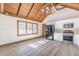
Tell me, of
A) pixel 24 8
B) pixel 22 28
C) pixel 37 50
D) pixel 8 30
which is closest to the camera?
pixel 37 50

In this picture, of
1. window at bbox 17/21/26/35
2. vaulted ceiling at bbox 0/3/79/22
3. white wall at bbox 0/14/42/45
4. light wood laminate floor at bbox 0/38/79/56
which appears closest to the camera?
light wood laminate floor at bbox 0/38/79/56

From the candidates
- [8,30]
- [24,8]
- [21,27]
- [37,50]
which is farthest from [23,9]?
[37,50]

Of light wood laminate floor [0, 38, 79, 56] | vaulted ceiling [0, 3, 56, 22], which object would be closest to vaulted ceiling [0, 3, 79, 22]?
vaulted ceiling [0, 3, 56, 22]

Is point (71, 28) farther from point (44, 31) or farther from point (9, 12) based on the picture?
point (9, 12)

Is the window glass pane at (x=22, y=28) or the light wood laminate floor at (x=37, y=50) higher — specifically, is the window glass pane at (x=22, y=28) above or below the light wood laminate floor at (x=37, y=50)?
above

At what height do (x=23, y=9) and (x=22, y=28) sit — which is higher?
(x=23, y=9)

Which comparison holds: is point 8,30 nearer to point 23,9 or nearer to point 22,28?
point 22,28

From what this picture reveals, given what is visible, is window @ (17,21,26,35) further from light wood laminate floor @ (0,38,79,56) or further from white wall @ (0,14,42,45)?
light wood laminate floor @ (0,38,79,56)

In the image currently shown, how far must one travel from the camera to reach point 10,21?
561cm

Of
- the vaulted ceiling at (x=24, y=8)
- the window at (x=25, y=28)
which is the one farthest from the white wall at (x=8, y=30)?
the vaulted ceiling at (x=24, y=8)

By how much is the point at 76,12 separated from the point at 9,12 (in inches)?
160

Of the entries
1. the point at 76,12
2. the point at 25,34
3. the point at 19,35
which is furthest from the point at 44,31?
the point at 76,12

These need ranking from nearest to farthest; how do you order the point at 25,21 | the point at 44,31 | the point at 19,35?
the point at 19,35 → the point at 25,21 → the point at 44,31

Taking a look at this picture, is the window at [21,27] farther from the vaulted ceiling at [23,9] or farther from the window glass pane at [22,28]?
the vaulted ceiling at [23,9]
